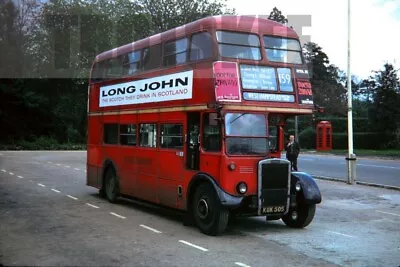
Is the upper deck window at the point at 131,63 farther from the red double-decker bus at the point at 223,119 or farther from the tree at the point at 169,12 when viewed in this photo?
the tree at the point at 169,12

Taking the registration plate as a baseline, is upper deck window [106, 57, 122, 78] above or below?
above

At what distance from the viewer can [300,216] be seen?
34.0ft

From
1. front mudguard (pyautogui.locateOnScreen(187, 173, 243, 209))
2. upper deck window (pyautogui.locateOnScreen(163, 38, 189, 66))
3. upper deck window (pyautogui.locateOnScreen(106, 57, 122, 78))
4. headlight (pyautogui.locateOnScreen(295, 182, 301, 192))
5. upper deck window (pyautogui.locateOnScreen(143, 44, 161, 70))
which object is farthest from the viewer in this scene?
upper deck window (pyautogui.locateOnScreen(106, 57, 122, 78))

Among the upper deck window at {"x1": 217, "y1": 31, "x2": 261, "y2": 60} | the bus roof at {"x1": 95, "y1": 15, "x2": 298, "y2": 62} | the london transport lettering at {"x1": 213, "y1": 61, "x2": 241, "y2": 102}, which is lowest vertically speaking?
the london transport lettering at {"x1": 213, "y1": 61, "x2": 241, "y2": 102}

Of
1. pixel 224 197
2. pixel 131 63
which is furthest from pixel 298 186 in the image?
pixel 131 63

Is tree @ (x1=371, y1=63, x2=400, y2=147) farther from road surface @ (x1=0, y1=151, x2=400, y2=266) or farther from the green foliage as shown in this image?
road surface @ (x1=0, y1=151, x2=400, y2=266)

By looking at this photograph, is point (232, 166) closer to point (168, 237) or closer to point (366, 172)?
point (168, 237)

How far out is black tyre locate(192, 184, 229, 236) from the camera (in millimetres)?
9297

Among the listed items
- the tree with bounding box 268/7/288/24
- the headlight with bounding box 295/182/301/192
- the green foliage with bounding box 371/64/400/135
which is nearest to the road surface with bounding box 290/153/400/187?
the headlight with bounding box 295/182/301/192

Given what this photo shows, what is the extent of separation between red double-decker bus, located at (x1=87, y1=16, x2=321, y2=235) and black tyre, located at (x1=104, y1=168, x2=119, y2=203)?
1514 millimetres

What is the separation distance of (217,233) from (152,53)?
497cm

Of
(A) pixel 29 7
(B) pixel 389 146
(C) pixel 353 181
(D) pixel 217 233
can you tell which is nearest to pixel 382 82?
(B) pixel 389 146

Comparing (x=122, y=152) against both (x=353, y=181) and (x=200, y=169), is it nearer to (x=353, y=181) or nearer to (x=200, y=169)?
(x=200, y=169)

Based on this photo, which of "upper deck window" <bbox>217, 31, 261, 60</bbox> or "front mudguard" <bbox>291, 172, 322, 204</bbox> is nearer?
"upper deck window" <bbox>217, 31, 261, 60</bbox>
